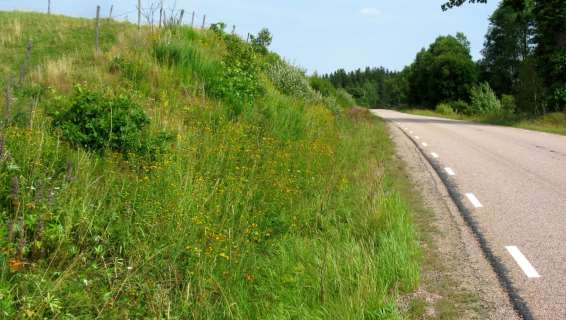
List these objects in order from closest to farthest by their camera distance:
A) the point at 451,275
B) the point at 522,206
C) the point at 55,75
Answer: the point at 451,275, the point at 522,206, the point at 55,75

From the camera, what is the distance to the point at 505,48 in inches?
2827

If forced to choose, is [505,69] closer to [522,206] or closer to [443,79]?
[443,79]

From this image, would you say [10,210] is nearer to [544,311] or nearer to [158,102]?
[544,311]

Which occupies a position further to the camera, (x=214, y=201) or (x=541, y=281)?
(x=214, y=201)

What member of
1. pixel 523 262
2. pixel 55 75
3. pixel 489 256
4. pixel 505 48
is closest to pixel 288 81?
pixel 55 75

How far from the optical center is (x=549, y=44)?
93.7ft

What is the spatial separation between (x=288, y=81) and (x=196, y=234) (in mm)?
12966

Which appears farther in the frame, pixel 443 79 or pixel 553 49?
pixel 443 79

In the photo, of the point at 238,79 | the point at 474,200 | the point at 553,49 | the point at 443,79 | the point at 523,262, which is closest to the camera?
the point at 523,262

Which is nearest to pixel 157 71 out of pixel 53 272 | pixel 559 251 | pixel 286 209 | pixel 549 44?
pixel 286 209

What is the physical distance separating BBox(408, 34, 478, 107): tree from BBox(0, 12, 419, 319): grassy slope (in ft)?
238

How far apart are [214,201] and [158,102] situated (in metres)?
4.85

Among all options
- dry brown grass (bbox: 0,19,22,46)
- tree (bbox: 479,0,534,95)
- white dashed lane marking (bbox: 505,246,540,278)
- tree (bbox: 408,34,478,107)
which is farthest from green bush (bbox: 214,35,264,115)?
tree (bbox: 408,34,478,107)

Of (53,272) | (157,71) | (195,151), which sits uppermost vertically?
(157,71)
